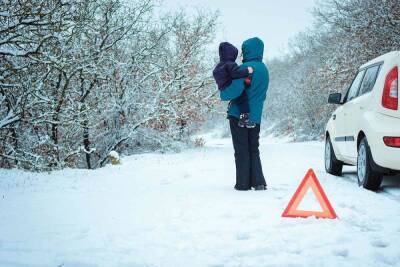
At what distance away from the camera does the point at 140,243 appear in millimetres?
3947

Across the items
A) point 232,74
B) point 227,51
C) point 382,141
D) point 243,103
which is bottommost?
point 382,141

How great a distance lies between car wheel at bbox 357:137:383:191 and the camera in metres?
6.25

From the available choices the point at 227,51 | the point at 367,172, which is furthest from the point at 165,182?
the point at 367,172

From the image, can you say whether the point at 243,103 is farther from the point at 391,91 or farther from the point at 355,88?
the point at 355,88

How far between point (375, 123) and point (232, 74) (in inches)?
75.5

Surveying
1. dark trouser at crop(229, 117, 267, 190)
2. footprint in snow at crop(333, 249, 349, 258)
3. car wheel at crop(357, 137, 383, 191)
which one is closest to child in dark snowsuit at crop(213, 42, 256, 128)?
dark trouser at crop(229, 117, 267, 190)

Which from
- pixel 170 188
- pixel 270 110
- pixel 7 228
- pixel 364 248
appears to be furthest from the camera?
pixel 270 110

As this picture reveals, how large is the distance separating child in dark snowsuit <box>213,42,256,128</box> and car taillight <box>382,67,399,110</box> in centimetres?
169

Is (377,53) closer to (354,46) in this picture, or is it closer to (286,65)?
(354,46)

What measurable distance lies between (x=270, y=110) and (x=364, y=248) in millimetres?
50194

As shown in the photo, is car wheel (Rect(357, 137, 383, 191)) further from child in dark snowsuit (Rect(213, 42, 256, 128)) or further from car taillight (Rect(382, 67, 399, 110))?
child in dark snowsuit (Rect(213, 42, 256, 128))

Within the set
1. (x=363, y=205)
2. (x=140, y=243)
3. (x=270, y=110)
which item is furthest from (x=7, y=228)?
(x=270, y=110)

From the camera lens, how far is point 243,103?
21.5 feet

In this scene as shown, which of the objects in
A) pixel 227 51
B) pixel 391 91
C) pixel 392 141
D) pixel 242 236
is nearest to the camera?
pixel 242 236
